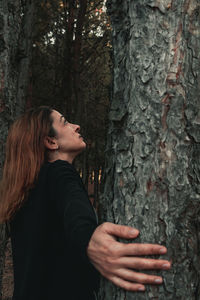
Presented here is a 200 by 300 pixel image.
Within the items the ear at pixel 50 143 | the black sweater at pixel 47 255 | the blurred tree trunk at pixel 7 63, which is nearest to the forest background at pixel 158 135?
the black sweater at pixel 47 255

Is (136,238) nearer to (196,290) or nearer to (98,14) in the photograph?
(196,290)

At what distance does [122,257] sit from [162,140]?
53cm

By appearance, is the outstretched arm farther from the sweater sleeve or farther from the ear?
the ear

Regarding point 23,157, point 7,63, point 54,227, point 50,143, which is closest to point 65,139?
point 50,143

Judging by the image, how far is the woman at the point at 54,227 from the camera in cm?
136

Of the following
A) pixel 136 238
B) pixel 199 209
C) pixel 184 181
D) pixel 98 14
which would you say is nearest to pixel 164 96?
pixel 184 181

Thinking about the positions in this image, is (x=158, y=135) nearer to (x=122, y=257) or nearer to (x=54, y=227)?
(x=122, y=257)

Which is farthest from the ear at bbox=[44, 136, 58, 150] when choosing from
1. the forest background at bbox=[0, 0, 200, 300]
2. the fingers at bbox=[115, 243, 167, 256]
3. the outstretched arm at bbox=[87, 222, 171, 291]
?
the fingers at bbox=[115, 243, 167, 256]

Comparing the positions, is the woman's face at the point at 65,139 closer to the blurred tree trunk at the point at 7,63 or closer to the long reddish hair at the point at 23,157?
the long reddish hair at the point at 23,157

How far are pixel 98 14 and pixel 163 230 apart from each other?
1322 cm

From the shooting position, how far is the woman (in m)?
1.36

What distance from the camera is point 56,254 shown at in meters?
1.99

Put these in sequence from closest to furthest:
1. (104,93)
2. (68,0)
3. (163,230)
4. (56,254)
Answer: (163,230) < (56,254) < (68,0) < (104,93)

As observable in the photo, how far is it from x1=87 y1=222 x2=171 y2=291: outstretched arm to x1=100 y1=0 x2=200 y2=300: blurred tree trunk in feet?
0.27
